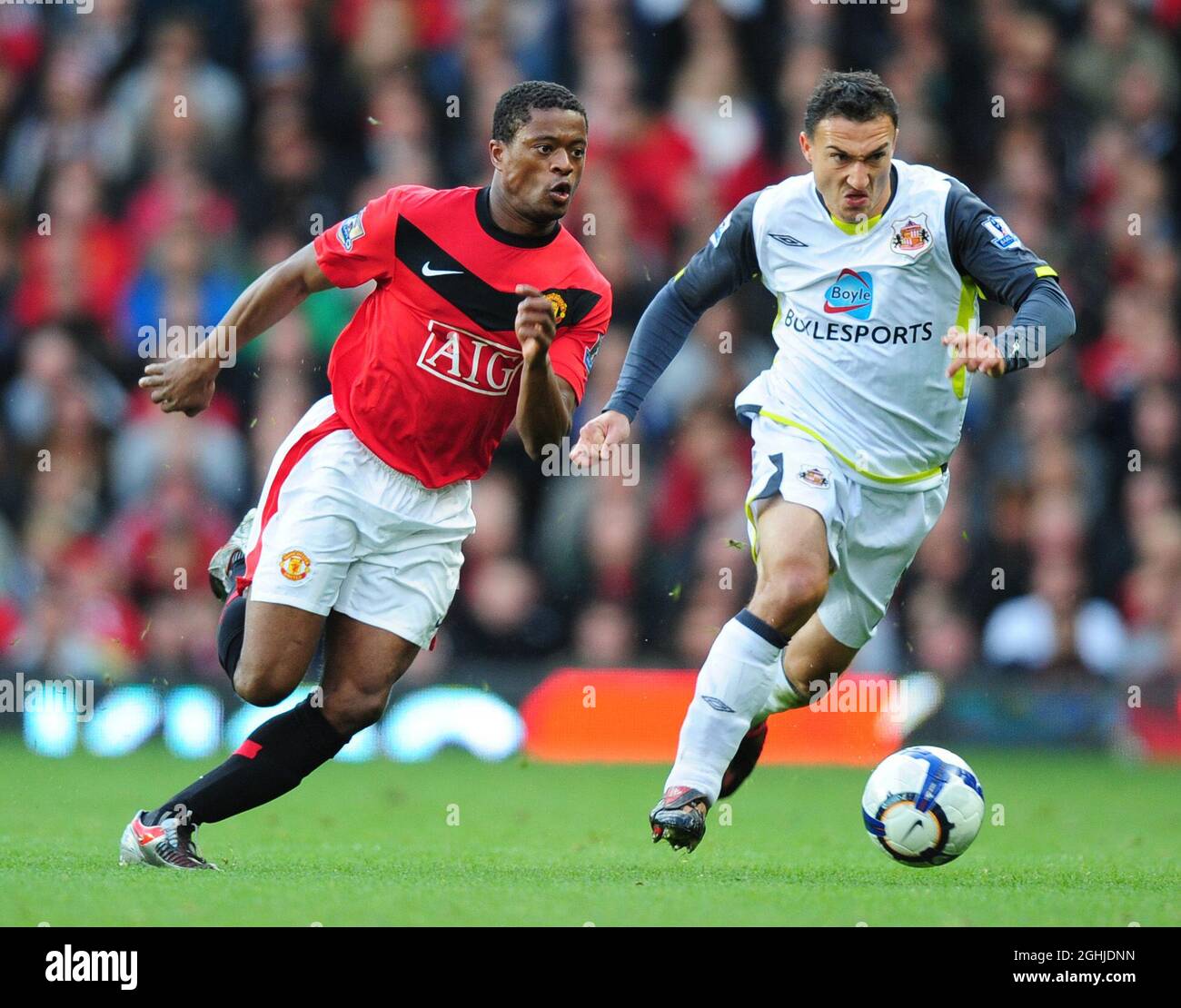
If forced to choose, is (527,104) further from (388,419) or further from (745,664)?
(745,664)

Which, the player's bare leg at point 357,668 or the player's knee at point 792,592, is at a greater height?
the player's knee at point 792,592

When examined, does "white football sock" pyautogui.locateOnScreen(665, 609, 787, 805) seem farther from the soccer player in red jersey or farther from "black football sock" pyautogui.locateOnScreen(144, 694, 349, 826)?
"black football sock" pyautogui.locateOnScreen(144, 694, 349, 826)

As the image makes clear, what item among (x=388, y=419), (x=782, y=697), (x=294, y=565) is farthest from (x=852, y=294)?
(x=294, y=565)

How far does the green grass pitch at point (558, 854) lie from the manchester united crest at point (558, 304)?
1.81 meters

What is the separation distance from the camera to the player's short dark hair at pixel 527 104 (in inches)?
250

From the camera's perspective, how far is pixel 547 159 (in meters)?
6.34

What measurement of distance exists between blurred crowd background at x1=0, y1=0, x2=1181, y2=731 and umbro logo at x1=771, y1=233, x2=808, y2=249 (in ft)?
15.5

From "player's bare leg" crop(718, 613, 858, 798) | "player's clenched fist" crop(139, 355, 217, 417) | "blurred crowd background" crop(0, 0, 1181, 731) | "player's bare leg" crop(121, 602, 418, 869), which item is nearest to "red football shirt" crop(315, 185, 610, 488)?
"player's clenched fist" crop(139, 355, 217, 417)

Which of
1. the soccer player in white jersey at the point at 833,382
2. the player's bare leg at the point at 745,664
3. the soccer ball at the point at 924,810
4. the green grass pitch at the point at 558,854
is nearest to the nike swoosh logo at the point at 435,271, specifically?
the soccer player in white jersey at the point at 833,382

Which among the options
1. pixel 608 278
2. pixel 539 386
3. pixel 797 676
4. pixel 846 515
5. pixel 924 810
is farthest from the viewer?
pixel 608 278

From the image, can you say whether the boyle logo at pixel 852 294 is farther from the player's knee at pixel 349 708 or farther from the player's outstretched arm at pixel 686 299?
the player's knee at pixel 349 708

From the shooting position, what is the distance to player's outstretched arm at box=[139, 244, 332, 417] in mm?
6480

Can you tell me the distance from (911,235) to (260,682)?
2627mm
